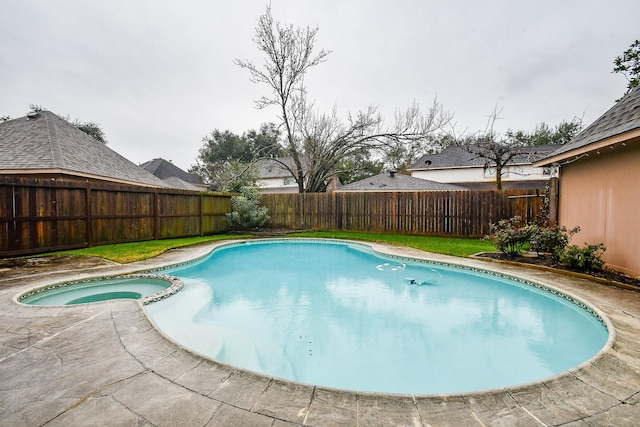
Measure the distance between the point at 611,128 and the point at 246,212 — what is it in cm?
1145

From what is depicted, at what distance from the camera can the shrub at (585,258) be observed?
5.26m

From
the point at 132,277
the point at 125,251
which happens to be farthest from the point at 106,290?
the point at 125,251

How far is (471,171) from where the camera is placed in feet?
77.4

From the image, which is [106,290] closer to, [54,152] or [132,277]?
[132,277]

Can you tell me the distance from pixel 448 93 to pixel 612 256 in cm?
1093

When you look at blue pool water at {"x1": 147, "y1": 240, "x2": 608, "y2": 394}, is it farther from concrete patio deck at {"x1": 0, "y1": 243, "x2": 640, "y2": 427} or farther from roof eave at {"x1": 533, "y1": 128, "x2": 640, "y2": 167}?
roof eave at {"x1": 533, "y1": 128, "x2": 640, "y2": 167}

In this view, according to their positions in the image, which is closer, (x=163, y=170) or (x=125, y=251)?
(x=125, y=251)

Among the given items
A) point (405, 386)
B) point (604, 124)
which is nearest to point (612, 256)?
point (604, 124)

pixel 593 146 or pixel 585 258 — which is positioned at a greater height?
pixel 593 146

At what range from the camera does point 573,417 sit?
1.69m

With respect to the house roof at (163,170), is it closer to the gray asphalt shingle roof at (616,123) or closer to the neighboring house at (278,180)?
the neighboring house at (278,180)

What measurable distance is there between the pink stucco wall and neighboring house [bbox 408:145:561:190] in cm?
1631

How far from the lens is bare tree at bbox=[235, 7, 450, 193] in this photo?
581 inches

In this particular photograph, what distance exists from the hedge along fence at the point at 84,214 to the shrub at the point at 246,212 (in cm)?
173
